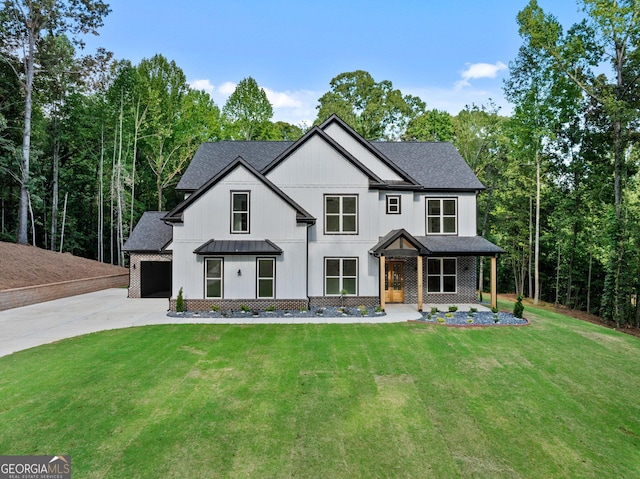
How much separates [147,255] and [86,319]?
216 inches

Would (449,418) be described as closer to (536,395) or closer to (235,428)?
(536,395)

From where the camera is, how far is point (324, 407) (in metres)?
6.49

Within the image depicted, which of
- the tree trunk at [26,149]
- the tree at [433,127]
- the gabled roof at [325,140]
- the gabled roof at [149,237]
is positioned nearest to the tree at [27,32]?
the tree trunk at [26,149]

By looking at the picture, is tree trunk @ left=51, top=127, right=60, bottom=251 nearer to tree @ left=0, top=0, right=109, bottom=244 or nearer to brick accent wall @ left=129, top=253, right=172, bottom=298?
tree @ left=0, top=0, right=109, bottom=244

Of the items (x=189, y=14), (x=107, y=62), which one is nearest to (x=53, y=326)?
(x=189, y=14)

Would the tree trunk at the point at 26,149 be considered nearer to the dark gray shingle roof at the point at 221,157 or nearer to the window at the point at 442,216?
the dark gray shingle roof at the point at 221,157

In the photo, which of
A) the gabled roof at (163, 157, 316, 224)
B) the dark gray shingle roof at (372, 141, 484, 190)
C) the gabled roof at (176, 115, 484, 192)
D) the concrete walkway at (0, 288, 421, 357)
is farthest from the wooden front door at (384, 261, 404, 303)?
the gabled roof at (163, 157, 316, 224)

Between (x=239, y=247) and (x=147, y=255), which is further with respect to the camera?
(x=147, y=255)

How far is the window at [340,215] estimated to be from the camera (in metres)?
16.0

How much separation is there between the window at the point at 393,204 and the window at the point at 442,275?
313 cm

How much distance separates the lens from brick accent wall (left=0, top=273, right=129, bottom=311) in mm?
15109

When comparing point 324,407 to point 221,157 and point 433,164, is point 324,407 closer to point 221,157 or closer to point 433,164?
point 433,164

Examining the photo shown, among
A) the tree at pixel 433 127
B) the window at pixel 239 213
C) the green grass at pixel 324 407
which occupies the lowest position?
the green grass at pixel 324 407

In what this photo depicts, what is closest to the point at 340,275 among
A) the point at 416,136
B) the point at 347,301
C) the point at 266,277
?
the point at 347,301
